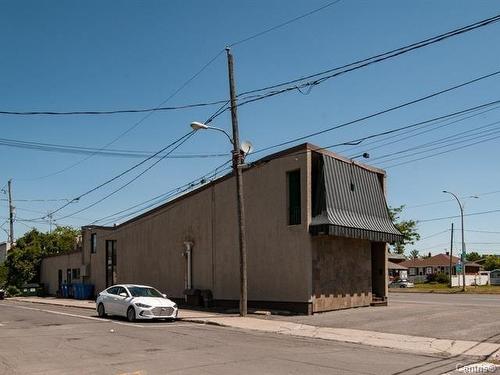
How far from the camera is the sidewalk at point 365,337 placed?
14.1 meters

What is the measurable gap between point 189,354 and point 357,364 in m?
3.61

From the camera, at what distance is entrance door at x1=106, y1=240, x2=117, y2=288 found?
4022 centimetres

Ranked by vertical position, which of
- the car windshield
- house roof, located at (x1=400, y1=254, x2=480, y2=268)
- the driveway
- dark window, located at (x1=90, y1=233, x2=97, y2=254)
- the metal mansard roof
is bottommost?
house roof, located at (x1=400, y1=254, x2=480, y2=268)

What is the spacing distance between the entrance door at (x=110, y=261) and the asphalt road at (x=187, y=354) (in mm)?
21628

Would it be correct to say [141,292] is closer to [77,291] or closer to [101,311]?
[101,311]

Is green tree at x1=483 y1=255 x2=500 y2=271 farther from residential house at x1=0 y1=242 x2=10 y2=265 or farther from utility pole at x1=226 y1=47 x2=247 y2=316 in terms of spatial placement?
utility pole at x1=226 y1=47 x2=247 y2=316

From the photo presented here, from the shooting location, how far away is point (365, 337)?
16.9 metres

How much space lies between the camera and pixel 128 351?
43.5ft

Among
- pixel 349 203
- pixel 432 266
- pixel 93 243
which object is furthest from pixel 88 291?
pixel 432 266

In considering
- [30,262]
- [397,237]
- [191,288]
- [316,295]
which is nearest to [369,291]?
[397,237]

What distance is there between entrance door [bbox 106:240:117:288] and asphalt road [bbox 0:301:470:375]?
21628mm

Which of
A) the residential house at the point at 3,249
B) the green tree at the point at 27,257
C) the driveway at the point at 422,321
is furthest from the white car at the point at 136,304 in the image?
the residential house at the point at 3,249

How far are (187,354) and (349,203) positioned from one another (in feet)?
46.5

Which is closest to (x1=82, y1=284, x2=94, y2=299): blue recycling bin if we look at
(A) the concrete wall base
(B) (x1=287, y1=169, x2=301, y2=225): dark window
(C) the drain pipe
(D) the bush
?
(D) the bush
